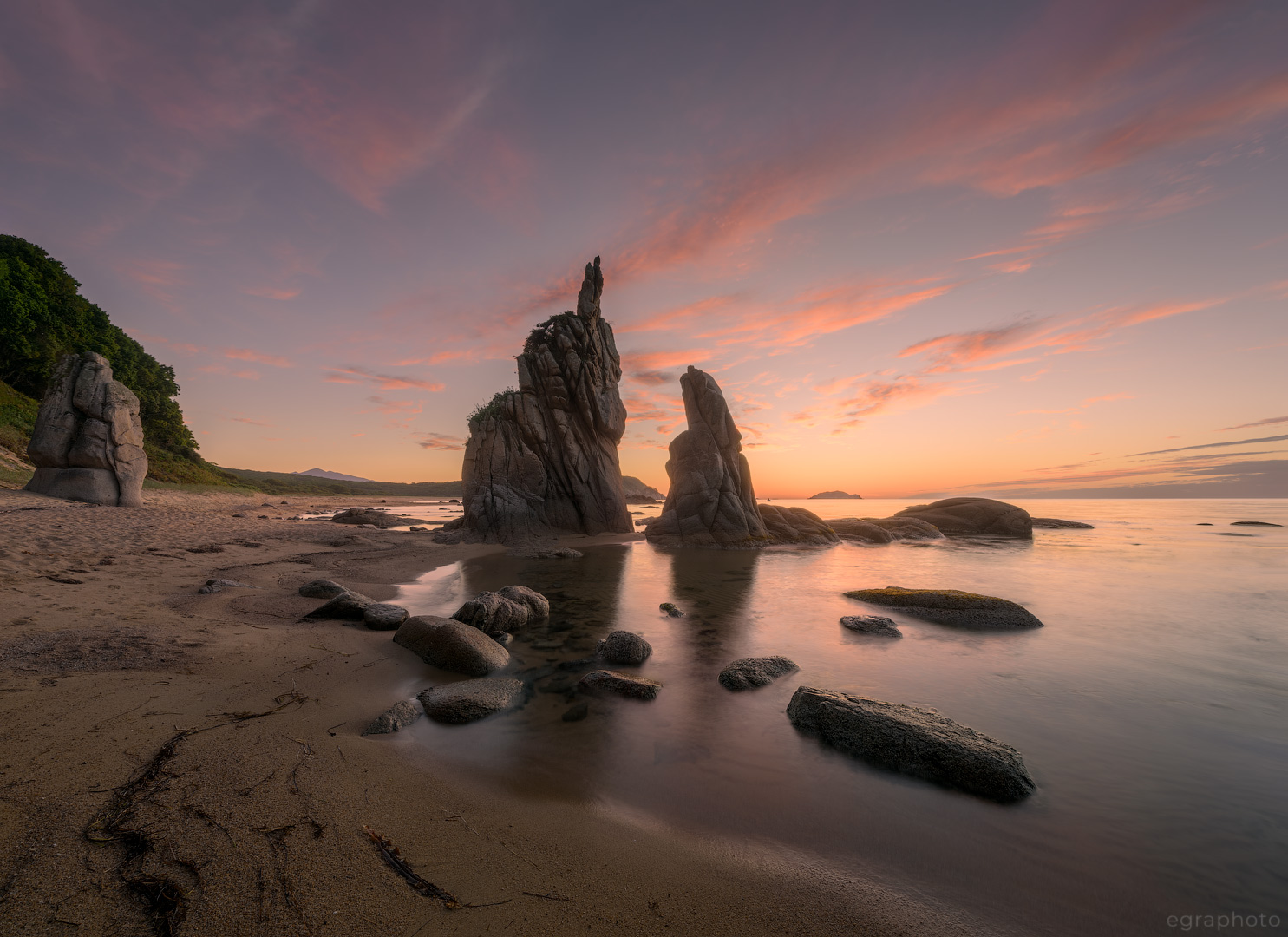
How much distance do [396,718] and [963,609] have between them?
13965 mm

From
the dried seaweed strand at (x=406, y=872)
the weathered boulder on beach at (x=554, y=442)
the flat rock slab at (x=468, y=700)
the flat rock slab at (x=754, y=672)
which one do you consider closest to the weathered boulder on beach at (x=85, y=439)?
the weathered boulder on beach at (x=554, y=442)

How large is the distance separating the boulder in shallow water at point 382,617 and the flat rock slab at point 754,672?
719 cm

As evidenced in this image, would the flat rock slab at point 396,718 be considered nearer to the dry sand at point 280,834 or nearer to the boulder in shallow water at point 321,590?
the dry sand at point 280,834

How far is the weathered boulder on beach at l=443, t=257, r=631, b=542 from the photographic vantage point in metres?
31.6

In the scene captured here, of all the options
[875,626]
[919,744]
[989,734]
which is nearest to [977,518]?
[875,626]

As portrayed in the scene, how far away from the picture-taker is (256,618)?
970cm

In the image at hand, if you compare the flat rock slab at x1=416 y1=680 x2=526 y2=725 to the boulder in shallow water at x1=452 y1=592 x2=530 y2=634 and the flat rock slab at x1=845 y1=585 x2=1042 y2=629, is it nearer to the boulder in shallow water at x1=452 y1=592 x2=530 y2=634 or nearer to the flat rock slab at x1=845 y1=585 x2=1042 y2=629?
the boulder in shallow water at x1=452 y1=592 x2=530 y2=634

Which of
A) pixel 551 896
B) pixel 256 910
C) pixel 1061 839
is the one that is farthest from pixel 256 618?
pixel 1061 839

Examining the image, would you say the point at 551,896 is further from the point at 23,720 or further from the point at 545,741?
the point at 23,720

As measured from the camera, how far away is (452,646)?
851 cm

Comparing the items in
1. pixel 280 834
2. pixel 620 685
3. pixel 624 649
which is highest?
pixel 280 834

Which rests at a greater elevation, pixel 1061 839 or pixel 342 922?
pixel 342 922

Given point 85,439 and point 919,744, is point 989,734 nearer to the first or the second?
point 919,744

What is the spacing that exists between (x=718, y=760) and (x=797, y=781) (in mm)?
955
